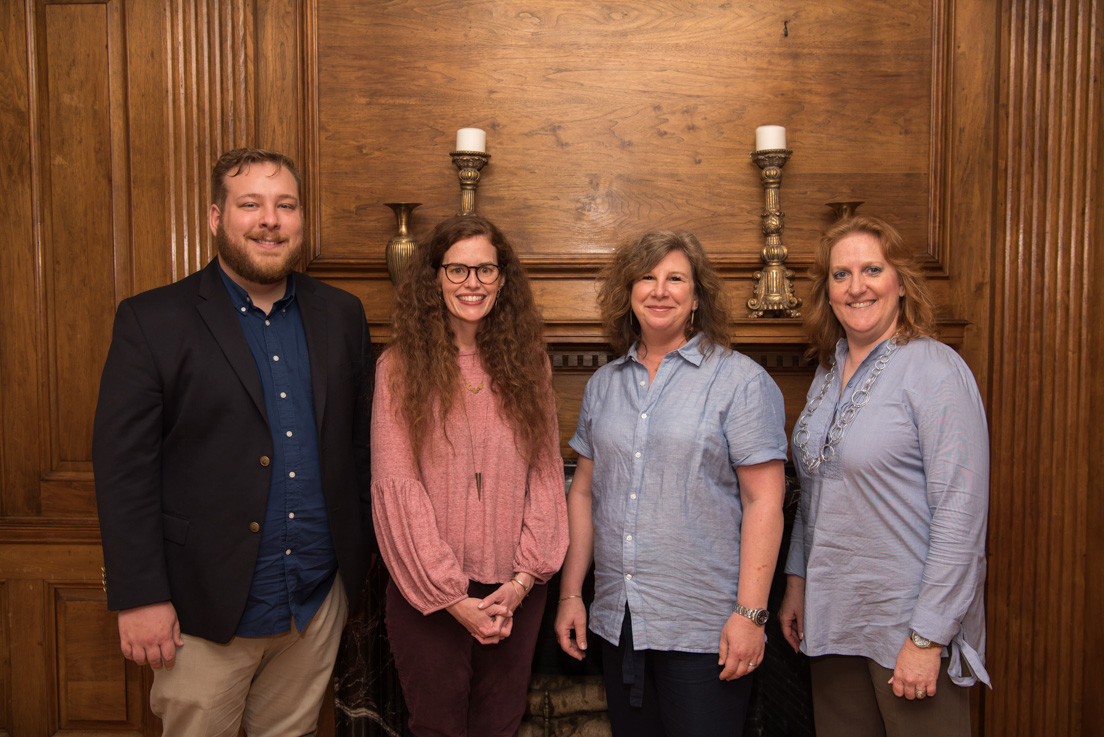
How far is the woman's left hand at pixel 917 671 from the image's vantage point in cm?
144

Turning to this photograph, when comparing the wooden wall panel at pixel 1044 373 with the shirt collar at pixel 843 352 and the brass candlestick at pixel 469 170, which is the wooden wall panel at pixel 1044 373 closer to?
the shirt collar at pixel 843 352

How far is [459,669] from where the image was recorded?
1620 mm

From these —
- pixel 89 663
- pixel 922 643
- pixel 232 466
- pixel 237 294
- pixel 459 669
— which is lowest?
pixel 89 663

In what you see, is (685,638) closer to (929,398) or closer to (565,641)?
(565,641)

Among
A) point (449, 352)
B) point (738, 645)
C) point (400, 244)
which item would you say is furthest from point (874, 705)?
point (400, 244)

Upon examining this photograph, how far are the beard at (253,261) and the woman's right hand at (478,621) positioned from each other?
0.84 m

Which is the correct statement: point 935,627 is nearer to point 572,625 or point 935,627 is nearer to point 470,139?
point 572,625

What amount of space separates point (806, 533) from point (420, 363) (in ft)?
3.26

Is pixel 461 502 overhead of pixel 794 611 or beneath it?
overhead

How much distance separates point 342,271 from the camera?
243cm

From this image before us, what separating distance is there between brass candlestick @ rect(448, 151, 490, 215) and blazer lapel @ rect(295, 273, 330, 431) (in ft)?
2.27

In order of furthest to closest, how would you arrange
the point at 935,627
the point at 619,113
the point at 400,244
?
the point at 619,113 → the point at 400,244 → the point at 935,627

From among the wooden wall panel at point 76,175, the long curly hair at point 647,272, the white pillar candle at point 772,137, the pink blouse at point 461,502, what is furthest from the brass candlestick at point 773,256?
the wooden wall panel at point 76,175

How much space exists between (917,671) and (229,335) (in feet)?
5.30
